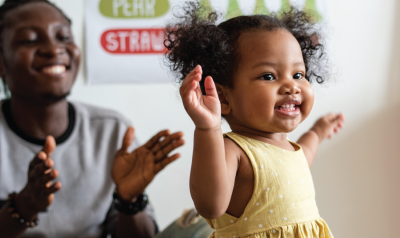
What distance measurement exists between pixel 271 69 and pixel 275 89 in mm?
36

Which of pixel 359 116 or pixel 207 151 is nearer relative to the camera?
pixel 207 151

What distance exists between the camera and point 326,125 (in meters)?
1.00

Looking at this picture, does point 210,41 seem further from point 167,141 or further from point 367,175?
point 367,175

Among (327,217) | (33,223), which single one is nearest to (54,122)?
(33,223)

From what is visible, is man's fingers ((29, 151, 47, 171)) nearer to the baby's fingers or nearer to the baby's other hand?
the baby's fingers

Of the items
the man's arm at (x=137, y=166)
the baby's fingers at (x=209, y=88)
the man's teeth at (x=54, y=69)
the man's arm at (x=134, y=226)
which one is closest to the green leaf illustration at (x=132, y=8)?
the man's teeth at (x=54, y=69)

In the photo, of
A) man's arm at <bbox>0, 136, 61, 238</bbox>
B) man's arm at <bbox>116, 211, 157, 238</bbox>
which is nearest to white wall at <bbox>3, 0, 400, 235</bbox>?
man's arm at <bbox>116, 211, 157, 238</bbox>

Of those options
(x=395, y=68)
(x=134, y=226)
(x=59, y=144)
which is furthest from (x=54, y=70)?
(x=395, y=68)

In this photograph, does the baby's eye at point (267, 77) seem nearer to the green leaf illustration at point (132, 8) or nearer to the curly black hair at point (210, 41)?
the curly black hair at point (210, 41)

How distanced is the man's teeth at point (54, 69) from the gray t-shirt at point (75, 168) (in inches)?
7.3

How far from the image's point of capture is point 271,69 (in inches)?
26.3

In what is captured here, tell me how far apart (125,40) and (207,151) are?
116cm

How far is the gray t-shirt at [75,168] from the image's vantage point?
120 centimetres

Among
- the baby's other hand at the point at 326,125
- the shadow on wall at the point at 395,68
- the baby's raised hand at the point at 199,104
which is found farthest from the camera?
the shadow on wall at the point at 395,68
